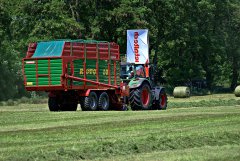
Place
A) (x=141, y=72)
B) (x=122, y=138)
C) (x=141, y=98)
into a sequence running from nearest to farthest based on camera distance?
(x=122, y=138)
(x=141, y=98)
(x=141, y=72)

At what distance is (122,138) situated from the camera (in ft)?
63.5

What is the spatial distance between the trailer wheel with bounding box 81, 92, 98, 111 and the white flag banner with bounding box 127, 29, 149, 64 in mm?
3481

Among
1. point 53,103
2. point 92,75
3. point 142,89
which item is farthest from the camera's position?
point 142,89

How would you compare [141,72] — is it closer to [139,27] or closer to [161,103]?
[161,103]

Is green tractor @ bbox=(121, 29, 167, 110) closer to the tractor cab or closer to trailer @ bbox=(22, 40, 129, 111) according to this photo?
the tractor cab

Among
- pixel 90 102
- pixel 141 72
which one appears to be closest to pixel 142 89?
pixel 141 72

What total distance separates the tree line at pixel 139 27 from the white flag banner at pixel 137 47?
63.5 feet

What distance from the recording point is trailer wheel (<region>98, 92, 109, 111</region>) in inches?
1436

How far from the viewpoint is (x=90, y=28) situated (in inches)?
2359

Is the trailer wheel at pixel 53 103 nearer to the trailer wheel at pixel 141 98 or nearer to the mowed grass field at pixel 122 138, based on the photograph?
the trailer wheel at pixel 141 98

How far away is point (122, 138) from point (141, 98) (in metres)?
18.3

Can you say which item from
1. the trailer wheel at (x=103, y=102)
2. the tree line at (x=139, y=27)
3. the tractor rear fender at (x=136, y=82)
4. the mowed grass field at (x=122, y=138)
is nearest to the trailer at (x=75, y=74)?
the trailer wheel at (x=103, y=102)

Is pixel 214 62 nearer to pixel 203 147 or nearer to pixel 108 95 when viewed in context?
pixel 108 95

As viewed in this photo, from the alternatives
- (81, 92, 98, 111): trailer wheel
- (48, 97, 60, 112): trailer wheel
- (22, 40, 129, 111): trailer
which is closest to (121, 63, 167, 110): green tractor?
(22, 40, 129, 111): trailer
